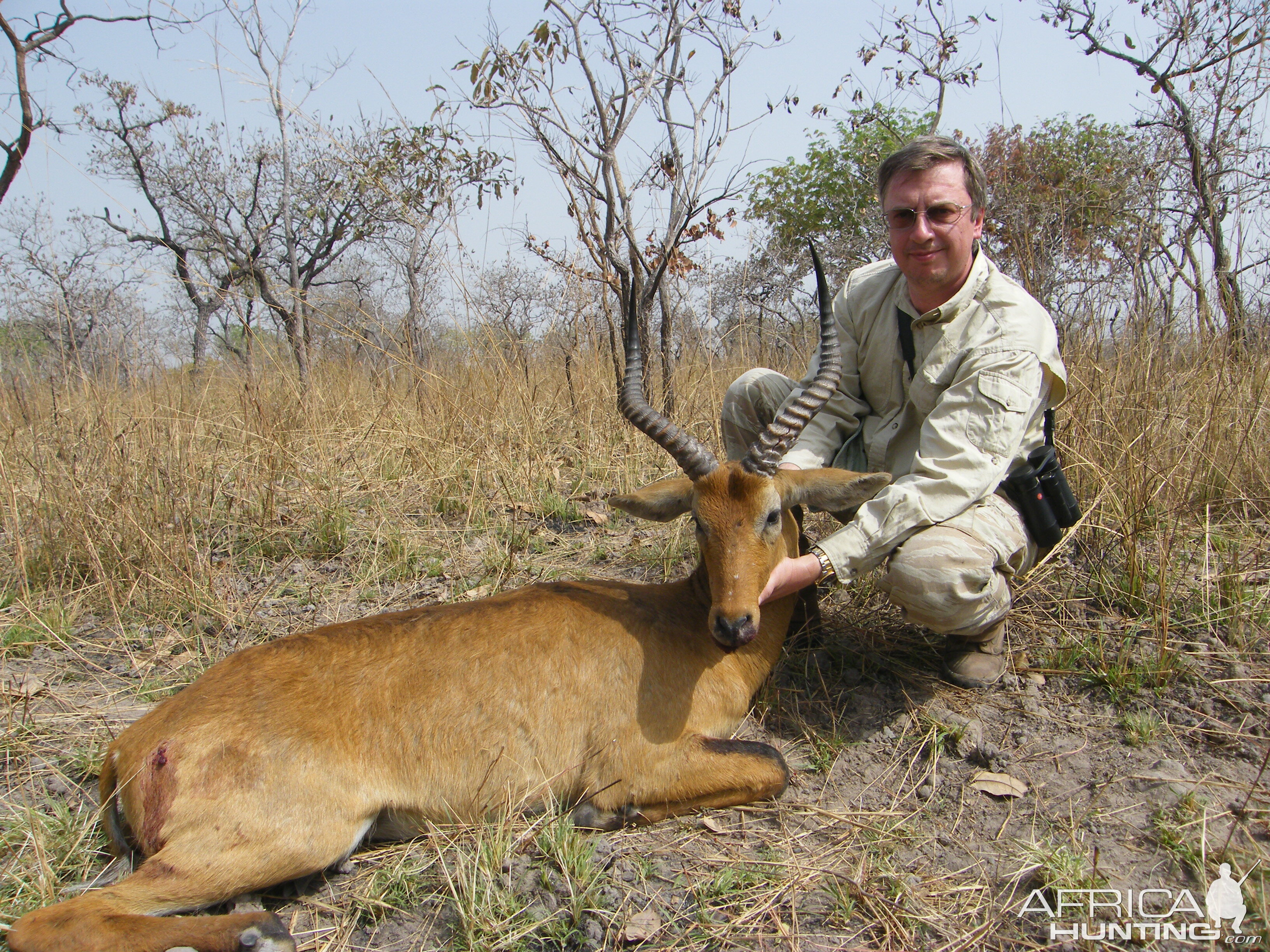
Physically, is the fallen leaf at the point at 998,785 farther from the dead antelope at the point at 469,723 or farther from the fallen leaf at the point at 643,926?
the fallen leaf at the point at 643,926

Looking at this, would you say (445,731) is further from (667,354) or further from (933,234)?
(667,354)

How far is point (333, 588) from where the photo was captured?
542 centimetres

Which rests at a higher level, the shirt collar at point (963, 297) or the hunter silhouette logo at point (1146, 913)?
the shirt collar at point (963, 297)

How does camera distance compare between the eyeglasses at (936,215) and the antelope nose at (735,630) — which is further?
the eyeglasses at (936,215)

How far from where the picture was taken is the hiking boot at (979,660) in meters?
4.17

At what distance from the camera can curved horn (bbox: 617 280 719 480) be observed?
12.7ft

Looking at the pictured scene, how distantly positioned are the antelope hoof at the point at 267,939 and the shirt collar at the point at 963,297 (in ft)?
13.3

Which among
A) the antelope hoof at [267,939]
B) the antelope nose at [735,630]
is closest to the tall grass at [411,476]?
the antelope nose at [735,630]

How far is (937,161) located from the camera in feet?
13.7

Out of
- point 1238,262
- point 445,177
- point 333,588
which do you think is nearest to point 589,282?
point 445,177

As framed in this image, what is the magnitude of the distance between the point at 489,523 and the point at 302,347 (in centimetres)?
348

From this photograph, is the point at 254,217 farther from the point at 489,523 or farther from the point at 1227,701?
the point at 1227,701

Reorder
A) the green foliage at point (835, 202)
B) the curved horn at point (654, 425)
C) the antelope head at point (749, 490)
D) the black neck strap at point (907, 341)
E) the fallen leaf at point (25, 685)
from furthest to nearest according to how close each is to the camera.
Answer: the green foliage at point (835, 202), the black neck strap at point (907, 341), the fallen leaf at point (25, 685), the curved horn at point (654, 425), the antelope head at point (749, 490)

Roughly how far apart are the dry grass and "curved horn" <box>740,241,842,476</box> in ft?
4.23
